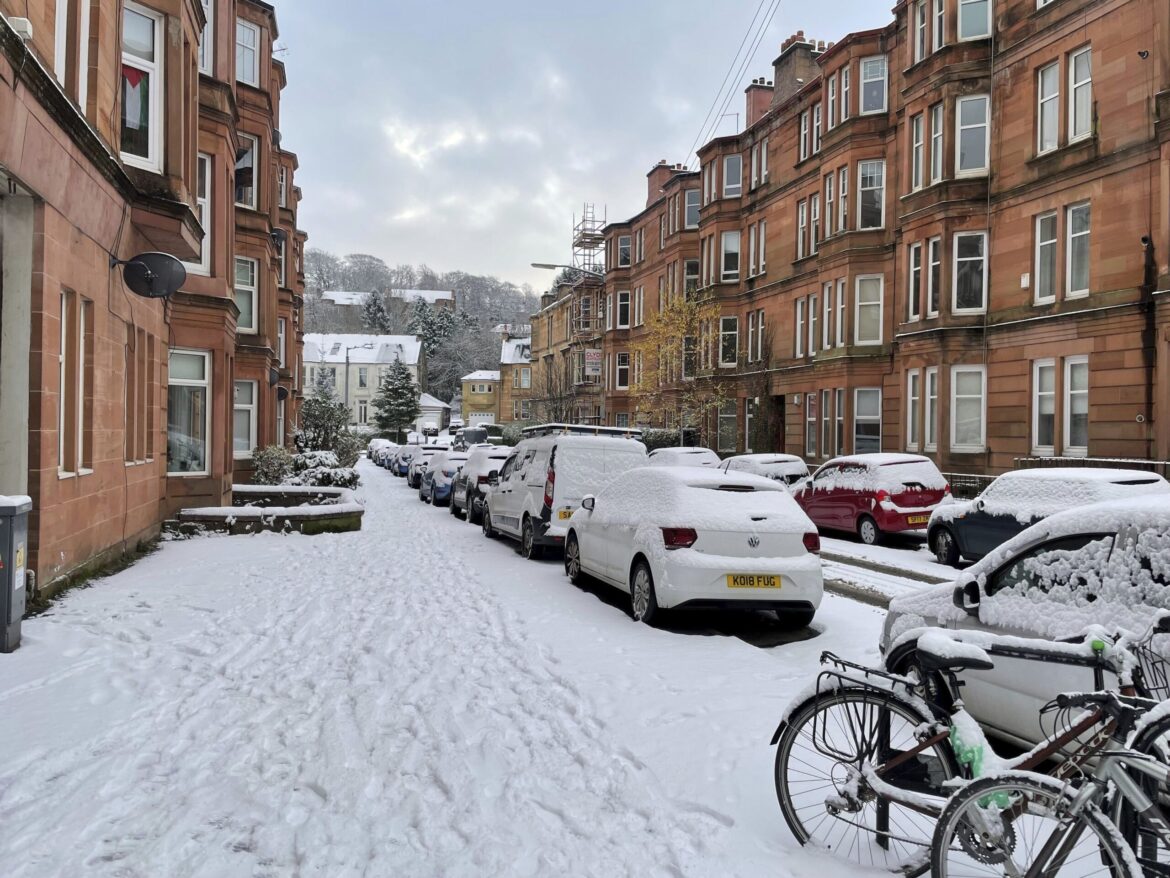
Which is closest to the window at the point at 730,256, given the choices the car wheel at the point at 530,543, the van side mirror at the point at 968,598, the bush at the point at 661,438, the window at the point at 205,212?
the bush at the point at 661,438

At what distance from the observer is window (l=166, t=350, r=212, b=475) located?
15203mm

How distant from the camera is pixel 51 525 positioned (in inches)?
328

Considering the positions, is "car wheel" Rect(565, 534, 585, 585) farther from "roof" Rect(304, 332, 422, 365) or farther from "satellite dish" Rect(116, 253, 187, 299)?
"roof" Rect(304, 332, 422, 365)

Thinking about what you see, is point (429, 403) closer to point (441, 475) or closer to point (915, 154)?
point (441, 475)

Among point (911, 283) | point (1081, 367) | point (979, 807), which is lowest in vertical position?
point (979, 807)

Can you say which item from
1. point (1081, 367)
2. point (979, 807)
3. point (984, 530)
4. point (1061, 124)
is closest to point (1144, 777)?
point (979, 807)

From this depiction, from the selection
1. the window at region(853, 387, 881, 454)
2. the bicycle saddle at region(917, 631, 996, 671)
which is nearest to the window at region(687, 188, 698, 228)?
the window at region(853, 387, 881, 454)

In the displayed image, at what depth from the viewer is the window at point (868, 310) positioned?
26.9 metres

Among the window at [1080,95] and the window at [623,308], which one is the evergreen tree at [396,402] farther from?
the window at [1080,95]

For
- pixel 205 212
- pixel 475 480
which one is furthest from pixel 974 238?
pixel 205 212

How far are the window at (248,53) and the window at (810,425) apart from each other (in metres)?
20.4

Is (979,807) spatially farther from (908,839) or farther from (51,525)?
(51,525)

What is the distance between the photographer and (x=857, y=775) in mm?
3650

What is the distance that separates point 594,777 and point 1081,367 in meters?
18.8
